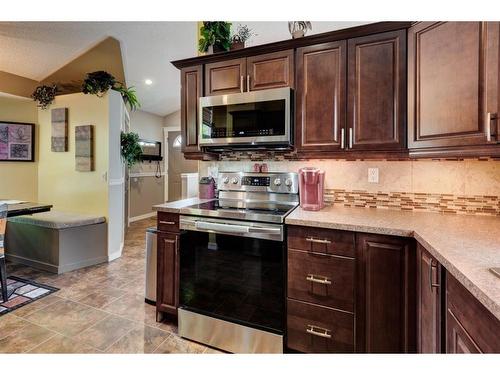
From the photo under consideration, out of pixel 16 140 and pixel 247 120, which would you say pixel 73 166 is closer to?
pixel 16 140

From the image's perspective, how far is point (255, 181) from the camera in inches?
87.8

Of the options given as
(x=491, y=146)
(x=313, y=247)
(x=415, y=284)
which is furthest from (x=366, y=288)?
(x=491, y=146)

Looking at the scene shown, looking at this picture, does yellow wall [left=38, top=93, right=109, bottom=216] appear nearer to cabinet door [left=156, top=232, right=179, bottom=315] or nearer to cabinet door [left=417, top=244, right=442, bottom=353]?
cabinet door [left=156, top=232, right=179, bottom=315]

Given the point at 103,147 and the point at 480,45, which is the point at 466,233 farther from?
the point at 103,147

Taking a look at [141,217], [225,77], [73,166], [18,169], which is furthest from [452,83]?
[141,217]

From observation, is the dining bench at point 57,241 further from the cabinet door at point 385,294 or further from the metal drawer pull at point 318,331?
the cabinet door at point 385,294

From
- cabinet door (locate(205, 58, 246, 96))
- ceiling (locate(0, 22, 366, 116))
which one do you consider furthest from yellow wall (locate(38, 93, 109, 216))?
cabinet door (locate(205, 58, 246, 96))

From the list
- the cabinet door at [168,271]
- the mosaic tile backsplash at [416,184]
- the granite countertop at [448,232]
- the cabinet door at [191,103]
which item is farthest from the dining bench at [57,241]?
the granite countertop at [448,232]

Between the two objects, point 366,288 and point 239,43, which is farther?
point 239,43

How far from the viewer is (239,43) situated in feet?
7.43

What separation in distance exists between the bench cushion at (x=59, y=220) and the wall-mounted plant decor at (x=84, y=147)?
25.3 inches

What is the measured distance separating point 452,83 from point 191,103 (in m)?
1.87

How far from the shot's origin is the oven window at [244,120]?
76.4 inches
